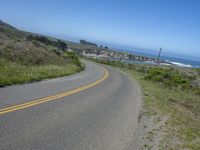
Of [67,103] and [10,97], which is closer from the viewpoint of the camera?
[10,97]

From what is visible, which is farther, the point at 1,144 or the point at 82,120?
the point at 82,120

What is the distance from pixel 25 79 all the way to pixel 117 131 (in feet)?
29.3

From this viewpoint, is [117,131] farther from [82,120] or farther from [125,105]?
[125,105]

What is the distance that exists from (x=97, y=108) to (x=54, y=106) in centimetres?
197

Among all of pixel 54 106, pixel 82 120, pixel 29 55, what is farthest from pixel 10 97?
pixel 29 55

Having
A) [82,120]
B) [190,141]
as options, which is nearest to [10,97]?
[82,120]

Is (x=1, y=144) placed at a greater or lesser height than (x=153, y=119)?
greater

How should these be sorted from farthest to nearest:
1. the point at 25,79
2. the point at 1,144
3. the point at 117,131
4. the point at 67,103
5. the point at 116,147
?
the point at 25,79
the point at 67,103
the point at 117,131
the point at 116,147
the point at 1,144

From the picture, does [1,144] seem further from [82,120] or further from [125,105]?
[125,105]

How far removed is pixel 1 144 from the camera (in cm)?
566

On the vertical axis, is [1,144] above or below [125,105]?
above

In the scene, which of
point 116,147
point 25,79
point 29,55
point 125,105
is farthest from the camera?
point 29,55

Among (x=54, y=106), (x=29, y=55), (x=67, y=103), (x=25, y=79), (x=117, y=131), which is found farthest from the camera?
(x=29, y=55)

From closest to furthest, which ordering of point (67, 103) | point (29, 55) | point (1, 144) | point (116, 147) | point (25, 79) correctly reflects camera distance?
point (1, 144), point (116, 147), point (67, 103), point (25, 79), point (29, 55)
